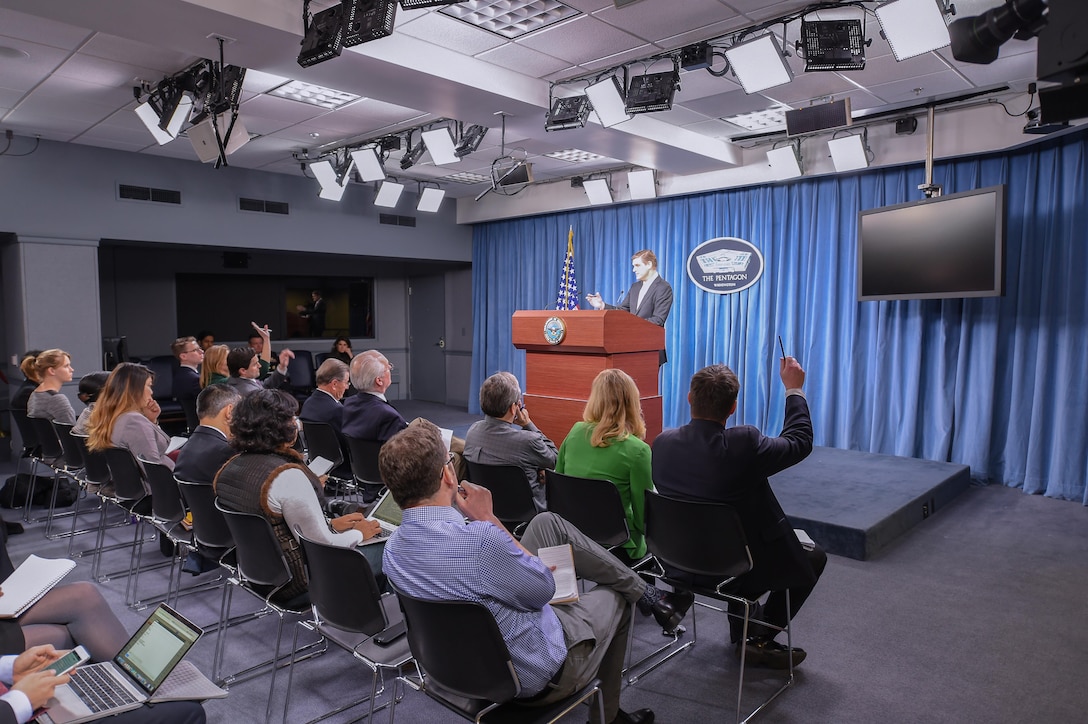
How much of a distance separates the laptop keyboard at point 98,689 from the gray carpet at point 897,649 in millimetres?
767

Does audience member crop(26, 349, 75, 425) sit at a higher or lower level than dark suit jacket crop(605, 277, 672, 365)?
lower

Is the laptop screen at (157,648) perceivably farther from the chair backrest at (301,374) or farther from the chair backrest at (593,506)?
the chair backrest at (301,374)

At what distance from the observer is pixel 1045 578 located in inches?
156

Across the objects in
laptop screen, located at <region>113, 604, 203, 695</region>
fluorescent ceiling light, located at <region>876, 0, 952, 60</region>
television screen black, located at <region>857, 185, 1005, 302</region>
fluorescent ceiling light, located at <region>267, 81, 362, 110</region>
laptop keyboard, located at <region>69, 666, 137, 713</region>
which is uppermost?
fluorescent ceiling light, located at <region>267, 81, 362, 110</region>

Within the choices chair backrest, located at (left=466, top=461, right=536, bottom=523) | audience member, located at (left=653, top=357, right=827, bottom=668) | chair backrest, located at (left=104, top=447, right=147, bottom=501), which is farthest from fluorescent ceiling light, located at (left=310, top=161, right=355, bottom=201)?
audience member, located at (left=653, top=357, right=827, bottom=668)

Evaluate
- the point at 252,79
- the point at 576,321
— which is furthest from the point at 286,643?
the point at 252,79

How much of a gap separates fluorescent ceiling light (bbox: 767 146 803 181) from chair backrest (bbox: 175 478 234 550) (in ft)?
19.6

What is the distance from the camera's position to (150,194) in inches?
299

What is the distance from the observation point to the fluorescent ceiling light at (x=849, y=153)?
6.27m

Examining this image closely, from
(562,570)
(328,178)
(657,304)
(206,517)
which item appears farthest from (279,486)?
(328,178)

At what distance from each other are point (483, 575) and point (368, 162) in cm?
591

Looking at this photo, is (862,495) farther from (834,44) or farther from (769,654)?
(834,44)

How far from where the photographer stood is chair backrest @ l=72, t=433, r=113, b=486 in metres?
4.19

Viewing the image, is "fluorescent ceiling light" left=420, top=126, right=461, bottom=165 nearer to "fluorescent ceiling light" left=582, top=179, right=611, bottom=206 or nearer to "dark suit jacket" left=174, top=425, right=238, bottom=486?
"fluorescent ceiling light" left=582, top=179, right=611, bottom=206
